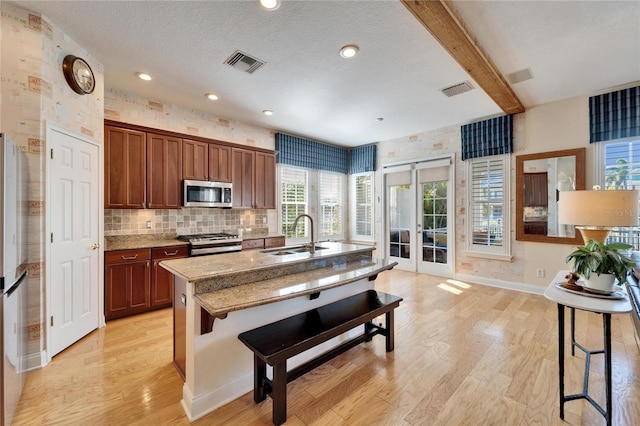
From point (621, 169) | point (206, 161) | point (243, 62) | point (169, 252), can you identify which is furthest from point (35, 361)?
point (621, 169)

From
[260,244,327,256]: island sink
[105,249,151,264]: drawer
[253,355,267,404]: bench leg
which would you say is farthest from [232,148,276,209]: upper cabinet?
[253,355,267,404]: bench leg

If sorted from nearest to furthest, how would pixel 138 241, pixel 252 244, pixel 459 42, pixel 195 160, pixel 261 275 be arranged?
pixel 261 275 → pixel 459 42 → pixel 138 241 → pixel 195 160 → pixel 252 244

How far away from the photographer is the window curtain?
5.34 metres

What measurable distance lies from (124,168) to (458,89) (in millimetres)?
4330

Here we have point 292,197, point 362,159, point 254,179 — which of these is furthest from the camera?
point 362,159

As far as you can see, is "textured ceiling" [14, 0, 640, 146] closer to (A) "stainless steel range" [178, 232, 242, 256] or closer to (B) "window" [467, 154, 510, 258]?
(B) "window" [467, 154, 510, 258]

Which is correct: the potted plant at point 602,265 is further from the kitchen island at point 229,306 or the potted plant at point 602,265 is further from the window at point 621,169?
the window at point 621,169

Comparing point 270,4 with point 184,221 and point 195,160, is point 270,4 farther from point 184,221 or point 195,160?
point 184,221

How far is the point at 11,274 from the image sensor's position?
5.45 ft

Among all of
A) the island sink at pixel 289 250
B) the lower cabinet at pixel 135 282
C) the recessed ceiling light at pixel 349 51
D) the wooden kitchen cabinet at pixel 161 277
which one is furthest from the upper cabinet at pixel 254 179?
the recessed ceiling light at pixel 349 51

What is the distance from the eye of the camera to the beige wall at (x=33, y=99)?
7.07 ft

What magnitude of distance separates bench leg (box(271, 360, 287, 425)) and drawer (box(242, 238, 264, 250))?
2.82 metres

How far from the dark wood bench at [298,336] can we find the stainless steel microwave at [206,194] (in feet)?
8.66

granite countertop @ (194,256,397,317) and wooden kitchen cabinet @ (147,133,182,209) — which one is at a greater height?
wooden kitchen cabinet @ (147,133,182,209)
